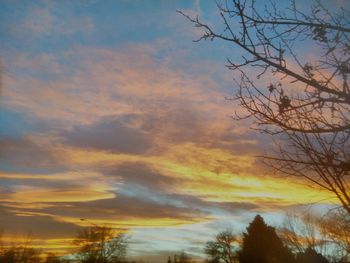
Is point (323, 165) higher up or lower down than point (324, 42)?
lower down

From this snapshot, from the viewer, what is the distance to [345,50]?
5082 mm

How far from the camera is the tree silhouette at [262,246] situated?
45062 millimetres

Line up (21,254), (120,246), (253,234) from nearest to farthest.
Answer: (253,234) < (120,246) < (21,254)

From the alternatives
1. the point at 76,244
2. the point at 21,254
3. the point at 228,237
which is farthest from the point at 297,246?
the point at 21,254

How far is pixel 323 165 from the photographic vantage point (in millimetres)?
5250

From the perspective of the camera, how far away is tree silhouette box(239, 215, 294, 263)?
148 ft

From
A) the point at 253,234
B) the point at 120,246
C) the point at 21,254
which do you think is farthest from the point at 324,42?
the point at 21,254

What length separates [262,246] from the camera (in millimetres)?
47062

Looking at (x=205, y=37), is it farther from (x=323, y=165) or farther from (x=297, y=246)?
(x=297, y=246)

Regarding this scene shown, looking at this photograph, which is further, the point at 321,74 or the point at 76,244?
the point at 76,244

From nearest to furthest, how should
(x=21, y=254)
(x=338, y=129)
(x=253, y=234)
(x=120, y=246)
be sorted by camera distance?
A: (x=338, y=129) → (x=253, y=234) → (x=120, y=246) → (x=21, y=254)

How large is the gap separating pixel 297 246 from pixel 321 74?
48480 millimetres

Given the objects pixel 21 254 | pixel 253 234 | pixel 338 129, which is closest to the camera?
pixel 338 129

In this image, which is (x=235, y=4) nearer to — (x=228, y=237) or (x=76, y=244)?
(x=76, y=244)
